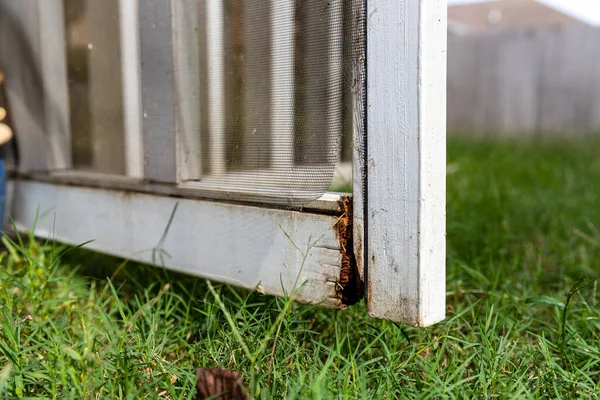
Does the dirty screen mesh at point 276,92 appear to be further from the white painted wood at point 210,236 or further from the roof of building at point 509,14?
the roof of building at point 509,14

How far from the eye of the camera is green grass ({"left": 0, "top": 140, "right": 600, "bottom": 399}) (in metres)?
1.03

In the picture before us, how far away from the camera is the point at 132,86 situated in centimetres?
164

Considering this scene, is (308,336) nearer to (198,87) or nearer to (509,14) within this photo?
(198,87)

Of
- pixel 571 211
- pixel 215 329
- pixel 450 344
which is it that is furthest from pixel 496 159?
pixel 215 329

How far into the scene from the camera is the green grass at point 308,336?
1026mm

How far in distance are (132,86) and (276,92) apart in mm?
561

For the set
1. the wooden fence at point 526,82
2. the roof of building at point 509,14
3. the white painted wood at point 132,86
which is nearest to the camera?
the white painted wood at point 132,86

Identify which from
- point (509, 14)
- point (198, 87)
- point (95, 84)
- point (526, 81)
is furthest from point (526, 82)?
point (198, 87)

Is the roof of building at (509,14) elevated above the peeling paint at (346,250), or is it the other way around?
the roof of building at (509,14)

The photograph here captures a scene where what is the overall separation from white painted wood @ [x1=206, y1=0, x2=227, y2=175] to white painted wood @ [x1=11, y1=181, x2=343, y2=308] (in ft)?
0.39

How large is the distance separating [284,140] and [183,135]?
0.34 meters

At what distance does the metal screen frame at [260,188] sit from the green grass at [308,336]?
10 centimetres

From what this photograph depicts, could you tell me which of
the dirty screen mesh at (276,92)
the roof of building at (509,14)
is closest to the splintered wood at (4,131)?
the dirty screen mesh at (276,92)

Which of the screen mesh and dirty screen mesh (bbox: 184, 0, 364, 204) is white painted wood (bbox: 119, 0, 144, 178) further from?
dirty screen mesh (bbox: 184, 0, 364, 204)
